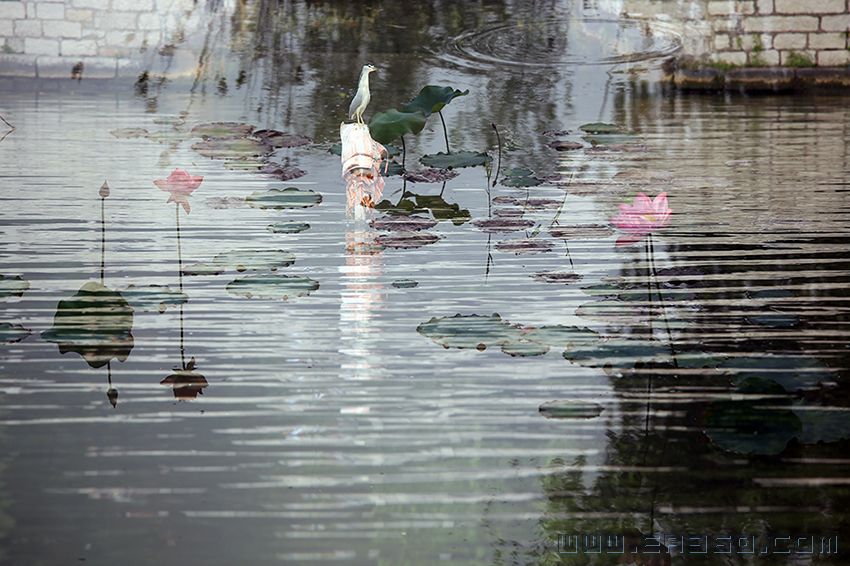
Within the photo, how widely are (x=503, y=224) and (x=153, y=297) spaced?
1082 mm

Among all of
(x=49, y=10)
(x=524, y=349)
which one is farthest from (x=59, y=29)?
(x=524, y=349)

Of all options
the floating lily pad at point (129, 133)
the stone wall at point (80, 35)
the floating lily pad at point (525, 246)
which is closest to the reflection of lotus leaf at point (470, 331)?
the floating lily pad at point (525, 246)

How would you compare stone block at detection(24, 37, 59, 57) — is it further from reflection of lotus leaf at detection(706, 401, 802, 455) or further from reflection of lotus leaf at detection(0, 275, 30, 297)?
reflection of lotus leaf at detection(706, 401, 802, 455)

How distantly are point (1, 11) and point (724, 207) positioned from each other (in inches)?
181

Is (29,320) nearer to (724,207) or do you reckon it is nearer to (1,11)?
(724,207)

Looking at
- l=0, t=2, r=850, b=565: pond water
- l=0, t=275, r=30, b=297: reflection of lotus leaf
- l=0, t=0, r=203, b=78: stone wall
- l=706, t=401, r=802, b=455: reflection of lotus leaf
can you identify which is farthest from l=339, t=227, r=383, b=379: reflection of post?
l=0, t=0, r=203, b=78: stone wall

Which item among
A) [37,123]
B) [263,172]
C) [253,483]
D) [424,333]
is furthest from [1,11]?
[253,483]

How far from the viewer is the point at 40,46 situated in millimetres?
6172

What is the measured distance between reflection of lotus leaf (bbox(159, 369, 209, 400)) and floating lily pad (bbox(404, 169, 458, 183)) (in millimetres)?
1702

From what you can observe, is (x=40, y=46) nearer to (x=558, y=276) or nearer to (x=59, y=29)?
(x=59, y=29)

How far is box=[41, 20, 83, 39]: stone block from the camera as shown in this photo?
6.20 meters

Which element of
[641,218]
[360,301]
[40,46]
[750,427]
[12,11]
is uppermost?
[12,11]

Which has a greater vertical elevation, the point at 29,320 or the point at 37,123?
the point at 37,123

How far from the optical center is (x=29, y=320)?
7.91 feet
